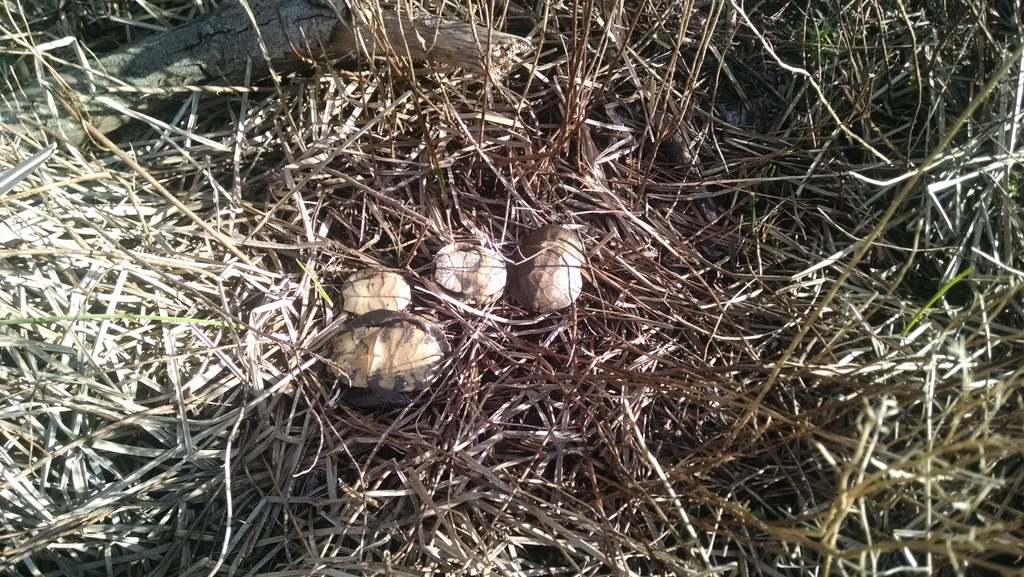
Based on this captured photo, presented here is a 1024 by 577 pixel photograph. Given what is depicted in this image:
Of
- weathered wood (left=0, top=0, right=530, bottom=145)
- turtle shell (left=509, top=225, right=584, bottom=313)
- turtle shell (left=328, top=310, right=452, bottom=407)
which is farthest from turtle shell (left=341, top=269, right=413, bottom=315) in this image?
weathered wood (left=0, top=0, right=530, bottom=145)

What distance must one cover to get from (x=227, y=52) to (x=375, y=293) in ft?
2.55

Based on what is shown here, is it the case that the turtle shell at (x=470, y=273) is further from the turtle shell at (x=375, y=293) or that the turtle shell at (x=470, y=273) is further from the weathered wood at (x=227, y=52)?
the weathered wood at (x=227, y=52)

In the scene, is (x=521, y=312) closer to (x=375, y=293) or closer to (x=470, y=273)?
(x=470, y=273)

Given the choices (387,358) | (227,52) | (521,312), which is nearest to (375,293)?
(387,358)

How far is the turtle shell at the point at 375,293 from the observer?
1564mm

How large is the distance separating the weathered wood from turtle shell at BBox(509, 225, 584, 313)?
492mm

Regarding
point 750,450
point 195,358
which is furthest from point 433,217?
point 750,450

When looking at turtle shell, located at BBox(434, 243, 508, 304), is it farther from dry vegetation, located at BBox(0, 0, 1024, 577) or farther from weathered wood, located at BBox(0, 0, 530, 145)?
weathered wood, located at BBox(0, 0, 530, 145)

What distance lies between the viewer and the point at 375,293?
5.14 ft

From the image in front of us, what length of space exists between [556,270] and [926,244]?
1.00 metres

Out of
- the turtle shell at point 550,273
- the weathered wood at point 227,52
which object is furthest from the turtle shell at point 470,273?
the weathered wood at point 227,52

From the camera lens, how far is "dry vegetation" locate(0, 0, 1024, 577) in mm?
1414

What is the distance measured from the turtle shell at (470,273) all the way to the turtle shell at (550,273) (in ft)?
0.19

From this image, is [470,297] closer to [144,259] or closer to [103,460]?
[144,259]
